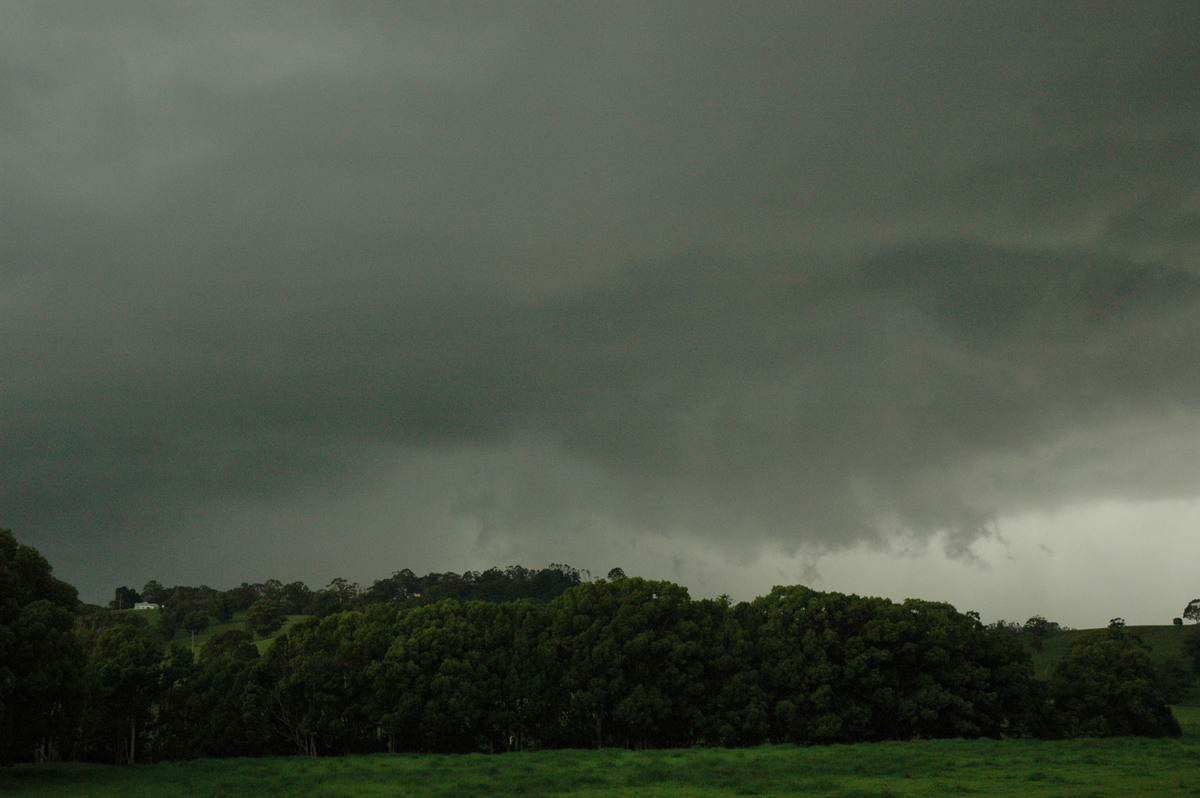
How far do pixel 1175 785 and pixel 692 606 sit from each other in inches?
1627

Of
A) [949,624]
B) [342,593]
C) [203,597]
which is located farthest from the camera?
[203,597]

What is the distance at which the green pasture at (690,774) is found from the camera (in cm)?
3753

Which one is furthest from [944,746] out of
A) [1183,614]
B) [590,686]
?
[1183,614]

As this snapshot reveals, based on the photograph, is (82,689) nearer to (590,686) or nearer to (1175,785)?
(590,686)

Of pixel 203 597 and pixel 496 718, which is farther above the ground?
pixel 203 597


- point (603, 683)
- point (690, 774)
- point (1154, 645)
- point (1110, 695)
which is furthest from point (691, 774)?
point (1154, 645)

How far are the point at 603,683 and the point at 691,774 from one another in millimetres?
24516

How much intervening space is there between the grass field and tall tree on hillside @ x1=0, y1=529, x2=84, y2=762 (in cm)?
265

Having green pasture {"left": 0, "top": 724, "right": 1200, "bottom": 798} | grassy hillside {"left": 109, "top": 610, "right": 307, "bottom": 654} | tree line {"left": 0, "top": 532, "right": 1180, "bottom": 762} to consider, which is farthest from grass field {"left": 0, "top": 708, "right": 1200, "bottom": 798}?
grassy hillside {"left": 109, "top": 610, "right": 307, "bottom": 654}

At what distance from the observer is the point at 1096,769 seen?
42781 millimetres

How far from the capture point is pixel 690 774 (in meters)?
43.2

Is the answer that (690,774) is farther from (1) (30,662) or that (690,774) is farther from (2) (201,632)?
(2) (201,632)

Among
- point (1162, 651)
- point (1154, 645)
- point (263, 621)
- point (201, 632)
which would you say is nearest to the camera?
point (263, 621)

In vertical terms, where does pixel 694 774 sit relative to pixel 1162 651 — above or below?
above
